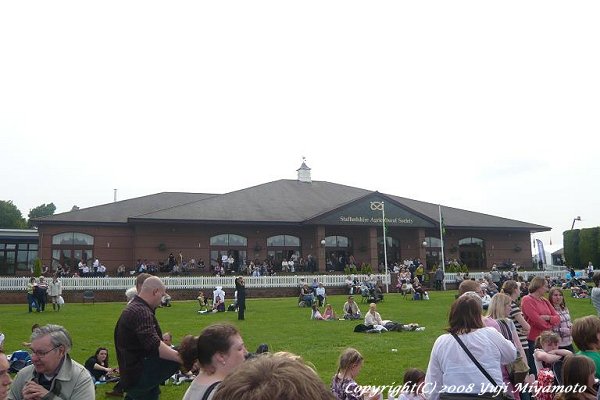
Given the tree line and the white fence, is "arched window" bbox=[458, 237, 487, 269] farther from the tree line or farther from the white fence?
the tree line

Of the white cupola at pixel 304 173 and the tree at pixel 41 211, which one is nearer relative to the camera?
the white cupola at pixel 304 173

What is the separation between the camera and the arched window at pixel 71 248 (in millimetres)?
36312

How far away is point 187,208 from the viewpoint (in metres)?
38.7

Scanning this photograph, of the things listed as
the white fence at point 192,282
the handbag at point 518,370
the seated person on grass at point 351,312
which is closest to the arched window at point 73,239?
the white fence at point 192,282

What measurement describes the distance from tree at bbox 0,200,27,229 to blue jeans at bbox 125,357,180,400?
7999cm

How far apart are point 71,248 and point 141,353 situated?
3459cm

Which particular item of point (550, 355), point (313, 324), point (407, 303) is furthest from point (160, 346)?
point (407, 303)

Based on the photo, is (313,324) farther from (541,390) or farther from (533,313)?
(541,390)

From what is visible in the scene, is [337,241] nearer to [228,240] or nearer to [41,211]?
[228,240]

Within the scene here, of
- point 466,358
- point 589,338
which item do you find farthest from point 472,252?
point 466,358

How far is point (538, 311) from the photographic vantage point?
312 inches

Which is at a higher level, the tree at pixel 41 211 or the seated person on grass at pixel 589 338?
the tree at pixel 41 211

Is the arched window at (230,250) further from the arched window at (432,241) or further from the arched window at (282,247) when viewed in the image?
the arched window at (432,241)

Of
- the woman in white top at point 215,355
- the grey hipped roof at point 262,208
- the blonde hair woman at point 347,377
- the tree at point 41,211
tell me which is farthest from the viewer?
the tree at point 41,211
